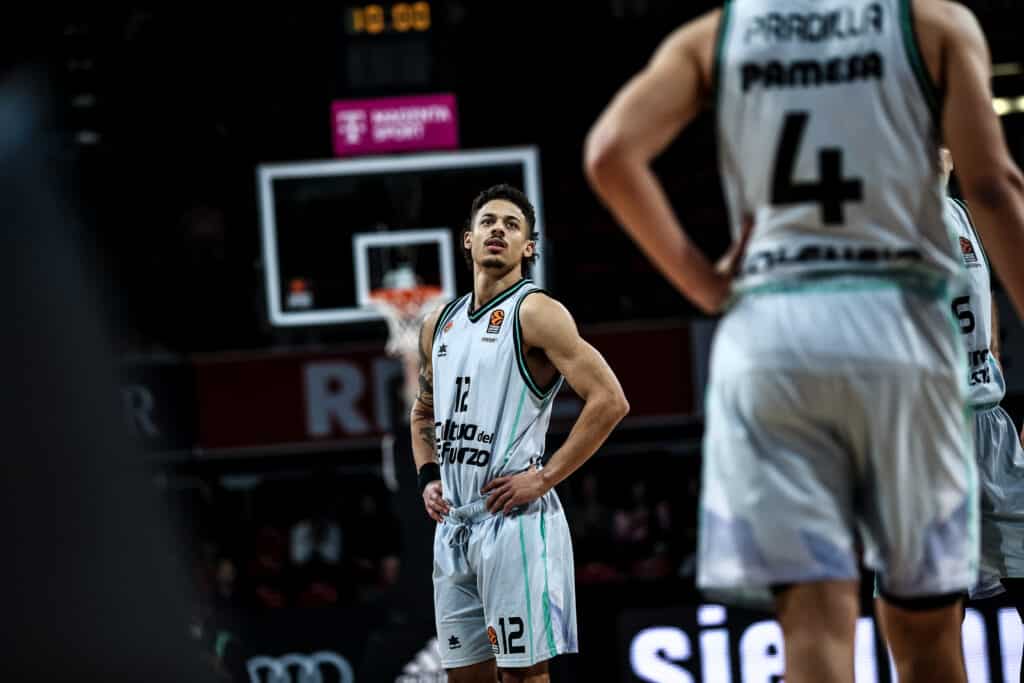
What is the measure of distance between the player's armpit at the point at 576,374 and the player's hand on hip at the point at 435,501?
0.39 meters

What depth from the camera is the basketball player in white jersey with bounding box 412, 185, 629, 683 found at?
407 cm

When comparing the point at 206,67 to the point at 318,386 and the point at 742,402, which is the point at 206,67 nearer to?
the point at 318,386

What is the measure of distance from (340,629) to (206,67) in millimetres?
9609

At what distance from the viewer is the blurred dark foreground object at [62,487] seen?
26.9 ft

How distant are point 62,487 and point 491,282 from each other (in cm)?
525

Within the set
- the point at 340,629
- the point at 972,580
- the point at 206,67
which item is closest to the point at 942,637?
the point at 972,580

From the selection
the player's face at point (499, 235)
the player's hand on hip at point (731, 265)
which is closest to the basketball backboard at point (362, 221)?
the player's face at point (499, 235)

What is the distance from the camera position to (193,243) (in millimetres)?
16266

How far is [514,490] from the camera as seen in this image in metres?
4.04

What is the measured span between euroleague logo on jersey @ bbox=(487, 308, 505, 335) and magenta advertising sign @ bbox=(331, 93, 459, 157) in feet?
25.7

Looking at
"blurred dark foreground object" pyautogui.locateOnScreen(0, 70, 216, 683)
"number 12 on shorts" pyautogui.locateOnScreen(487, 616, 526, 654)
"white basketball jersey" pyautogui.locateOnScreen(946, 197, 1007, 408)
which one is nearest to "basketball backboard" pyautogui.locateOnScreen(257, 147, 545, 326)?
"blurred dark foreground object" pyautogui.locateOnScreen(0, 70, 216, 683)

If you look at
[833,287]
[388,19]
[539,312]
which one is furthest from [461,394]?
[388,19]

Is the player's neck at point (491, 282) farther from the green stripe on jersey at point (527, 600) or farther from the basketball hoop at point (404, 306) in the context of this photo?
the basketball hoop at point (404, 306)

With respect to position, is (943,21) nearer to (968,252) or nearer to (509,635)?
(968,252)
